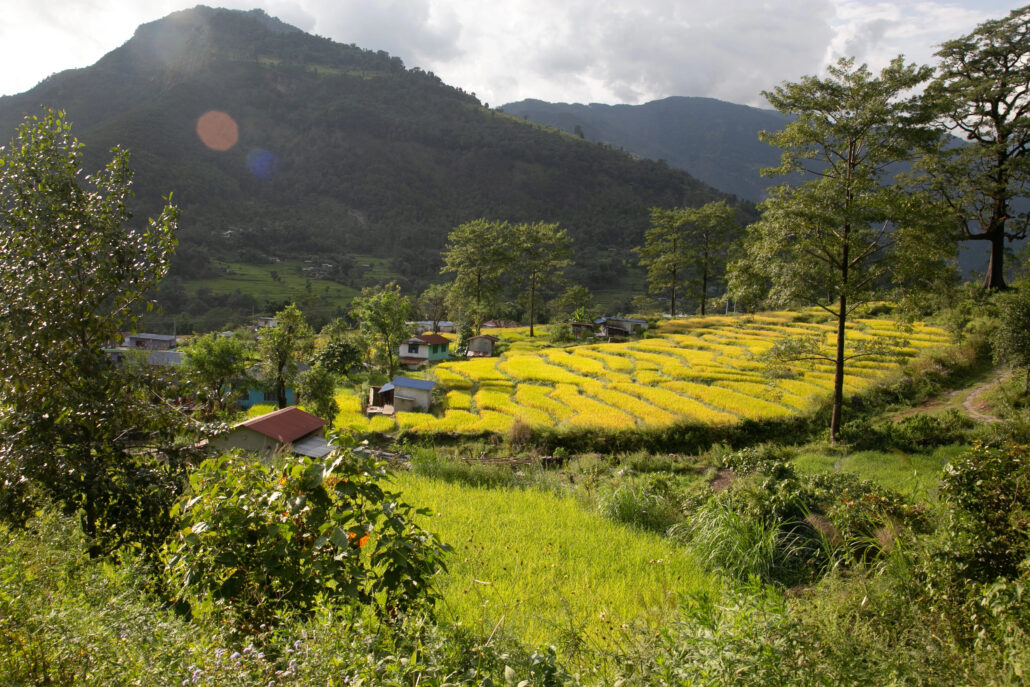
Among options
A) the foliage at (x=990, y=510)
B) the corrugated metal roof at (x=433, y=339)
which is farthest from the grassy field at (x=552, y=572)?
the corrugated metal roof at (x=433, y=339)

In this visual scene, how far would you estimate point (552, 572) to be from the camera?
5.94 meters

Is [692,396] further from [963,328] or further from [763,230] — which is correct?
[963,328]

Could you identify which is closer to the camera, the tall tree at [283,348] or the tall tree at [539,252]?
the tall tree at [283,348]

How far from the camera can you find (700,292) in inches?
1892

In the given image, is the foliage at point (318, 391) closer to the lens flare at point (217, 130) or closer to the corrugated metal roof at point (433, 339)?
the corrugated metal roof at point (433, 339)

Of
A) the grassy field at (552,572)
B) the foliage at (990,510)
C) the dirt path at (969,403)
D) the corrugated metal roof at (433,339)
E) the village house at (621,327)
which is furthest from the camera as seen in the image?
the village house at (621,327)

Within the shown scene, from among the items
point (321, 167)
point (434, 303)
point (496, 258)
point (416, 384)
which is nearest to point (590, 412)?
point (416, 384)

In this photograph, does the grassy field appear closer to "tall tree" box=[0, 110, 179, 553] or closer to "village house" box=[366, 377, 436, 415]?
"tall tree" box=[0, 110, 179, 553]

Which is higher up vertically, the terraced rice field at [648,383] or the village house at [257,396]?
the terraced rice field at [648,383]

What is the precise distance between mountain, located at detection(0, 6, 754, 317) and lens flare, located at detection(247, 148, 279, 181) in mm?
535

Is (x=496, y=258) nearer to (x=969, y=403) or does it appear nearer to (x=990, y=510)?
(x=969, y=403)

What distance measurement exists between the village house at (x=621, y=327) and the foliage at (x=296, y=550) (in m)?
39.5

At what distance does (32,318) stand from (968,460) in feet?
29.6

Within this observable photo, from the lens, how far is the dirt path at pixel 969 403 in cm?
1614
